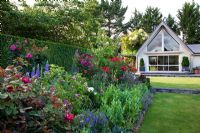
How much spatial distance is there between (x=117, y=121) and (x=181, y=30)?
189 ft

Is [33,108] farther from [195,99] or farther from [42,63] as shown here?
[195,99]

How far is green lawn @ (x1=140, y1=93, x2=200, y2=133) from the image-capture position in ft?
25.9

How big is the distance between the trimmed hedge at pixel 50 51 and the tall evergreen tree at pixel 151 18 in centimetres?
4850

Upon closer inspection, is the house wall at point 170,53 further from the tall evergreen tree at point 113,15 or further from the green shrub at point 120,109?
the green shrub at point 120,109

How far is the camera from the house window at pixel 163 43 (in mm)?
37469

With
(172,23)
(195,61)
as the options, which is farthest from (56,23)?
(172,23)

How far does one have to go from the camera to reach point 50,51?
1253 cm

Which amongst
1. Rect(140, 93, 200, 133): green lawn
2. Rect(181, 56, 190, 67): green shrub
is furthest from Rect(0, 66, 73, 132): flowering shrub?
Rect(181, 56, 190, 67): green shrub

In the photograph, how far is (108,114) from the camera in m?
5.90

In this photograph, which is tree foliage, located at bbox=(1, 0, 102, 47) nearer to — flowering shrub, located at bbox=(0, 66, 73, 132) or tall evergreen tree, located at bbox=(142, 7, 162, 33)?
flowering shrub, located at bbox=(0, 66, 73, 132)

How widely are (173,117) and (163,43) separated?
96.8ft

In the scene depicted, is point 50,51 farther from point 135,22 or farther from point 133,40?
point 135,22

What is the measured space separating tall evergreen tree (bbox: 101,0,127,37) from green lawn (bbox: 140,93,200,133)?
154 ft

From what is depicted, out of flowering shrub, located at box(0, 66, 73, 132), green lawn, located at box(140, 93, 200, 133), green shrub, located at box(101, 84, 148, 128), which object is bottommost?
green lawn, located at box(140, 93, 200, 133)
